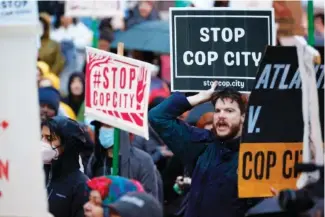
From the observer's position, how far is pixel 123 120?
10852mm

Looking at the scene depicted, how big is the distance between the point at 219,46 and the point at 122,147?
5.20 feet

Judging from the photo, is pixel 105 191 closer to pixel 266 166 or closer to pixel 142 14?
pixel 266 166

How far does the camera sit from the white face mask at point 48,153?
10.7m

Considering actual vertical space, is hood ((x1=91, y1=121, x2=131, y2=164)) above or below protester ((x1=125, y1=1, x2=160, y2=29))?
above

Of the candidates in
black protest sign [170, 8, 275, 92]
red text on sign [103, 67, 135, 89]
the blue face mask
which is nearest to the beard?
black protest sign [170, 8, 275, 92]

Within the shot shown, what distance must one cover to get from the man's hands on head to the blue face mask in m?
1.72

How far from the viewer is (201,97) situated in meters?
10.5

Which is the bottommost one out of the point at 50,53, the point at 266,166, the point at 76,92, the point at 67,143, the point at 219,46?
the point at 50,53

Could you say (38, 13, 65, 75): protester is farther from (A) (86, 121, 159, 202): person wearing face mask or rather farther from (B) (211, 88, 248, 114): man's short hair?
(B) (211, 88, 248, 114): man's short hair

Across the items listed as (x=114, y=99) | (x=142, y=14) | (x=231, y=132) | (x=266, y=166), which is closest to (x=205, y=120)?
(x=114, y=99)

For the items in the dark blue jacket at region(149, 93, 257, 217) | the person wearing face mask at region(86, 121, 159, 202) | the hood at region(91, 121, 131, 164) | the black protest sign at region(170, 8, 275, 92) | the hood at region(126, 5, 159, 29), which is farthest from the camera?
the hood at region(126, 5, 159, 29)

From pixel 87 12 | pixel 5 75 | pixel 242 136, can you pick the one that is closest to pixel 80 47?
pixel 87 12

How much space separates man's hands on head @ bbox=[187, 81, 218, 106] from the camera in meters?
10.4

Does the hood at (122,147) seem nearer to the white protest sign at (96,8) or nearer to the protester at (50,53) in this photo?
the white protest sign at (96,8)
